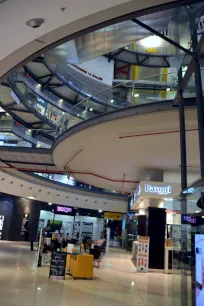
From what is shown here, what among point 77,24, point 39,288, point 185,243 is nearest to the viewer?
point 77,24

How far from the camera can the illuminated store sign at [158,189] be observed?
1051 centimetres

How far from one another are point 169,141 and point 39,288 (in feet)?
16.9

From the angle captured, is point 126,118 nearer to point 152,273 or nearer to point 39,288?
point 39,288

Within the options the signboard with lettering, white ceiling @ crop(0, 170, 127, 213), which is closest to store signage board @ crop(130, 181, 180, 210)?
white ceiling @ crop(0, 170, 127, 213)

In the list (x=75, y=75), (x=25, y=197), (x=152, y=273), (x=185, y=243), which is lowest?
(x=152, y=273)

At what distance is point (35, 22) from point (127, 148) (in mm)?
6171

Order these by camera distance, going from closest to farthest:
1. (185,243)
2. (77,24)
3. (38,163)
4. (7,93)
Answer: (77,24)
(185,243)
(38,163)
(7,93)

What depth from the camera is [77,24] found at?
9.61 feet

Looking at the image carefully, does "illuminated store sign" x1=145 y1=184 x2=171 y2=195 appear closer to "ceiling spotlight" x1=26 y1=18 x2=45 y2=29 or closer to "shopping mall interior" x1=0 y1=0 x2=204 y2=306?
"shopping mall interior" x1=0 y1=0 x2=204 y2=306

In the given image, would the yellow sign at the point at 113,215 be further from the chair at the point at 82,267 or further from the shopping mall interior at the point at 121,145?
the chair at the point at 82,267

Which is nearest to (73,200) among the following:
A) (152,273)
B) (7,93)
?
(7,93)

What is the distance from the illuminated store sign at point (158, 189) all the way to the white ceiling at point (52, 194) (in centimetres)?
945

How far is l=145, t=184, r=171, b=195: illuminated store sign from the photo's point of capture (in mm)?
10514

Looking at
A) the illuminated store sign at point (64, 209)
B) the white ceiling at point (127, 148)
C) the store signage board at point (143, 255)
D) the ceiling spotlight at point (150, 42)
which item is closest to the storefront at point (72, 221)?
the illuminated store sign at point (64, 209)
